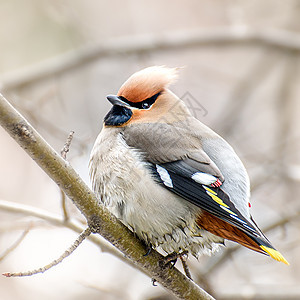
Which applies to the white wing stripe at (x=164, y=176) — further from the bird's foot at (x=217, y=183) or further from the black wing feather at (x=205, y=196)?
the bird's foot at (x=217, y=183)

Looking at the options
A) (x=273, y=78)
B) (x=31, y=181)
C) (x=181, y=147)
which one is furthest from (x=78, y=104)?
(x=181, y=147)

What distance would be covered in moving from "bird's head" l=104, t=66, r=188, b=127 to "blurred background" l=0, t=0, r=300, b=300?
0.85 ft

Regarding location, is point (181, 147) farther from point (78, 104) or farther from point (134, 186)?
point (78, 104)

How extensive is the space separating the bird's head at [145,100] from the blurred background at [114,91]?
0.85ft

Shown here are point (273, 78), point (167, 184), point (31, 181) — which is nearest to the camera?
point (167, 184)

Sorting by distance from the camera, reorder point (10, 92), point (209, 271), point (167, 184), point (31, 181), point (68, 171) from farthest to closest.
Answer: point (31, 181), point (10, 92), point (209, 271), point (167, 184), point (68, 171)

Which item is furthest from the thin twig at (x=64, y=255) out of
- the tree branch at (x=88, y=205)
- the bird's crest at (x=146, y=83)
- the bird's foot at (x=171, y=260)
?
the bird's crest at (x=146, y=83)

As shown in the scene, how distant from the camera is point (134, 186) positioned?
339 centimetres

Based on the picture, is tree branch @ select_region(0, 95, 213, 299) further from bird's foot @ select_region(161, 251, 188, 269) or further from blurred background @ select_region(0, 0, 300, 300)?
blurred background @ select_region(0, 0, 300, 300)

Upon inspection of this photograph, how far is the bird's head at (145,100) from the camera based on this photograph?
3.77 meters

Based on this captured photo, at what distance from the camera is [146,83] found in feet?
12.5

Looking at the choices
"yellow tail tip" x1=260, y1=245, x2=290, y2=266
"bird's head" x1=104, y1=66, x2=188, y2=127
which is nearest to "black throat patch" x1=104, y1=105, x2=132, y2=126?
"bird's head" x1=104, y1=66, x2=188, y2=127

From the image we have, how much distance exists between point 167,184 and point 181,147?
0.29 m

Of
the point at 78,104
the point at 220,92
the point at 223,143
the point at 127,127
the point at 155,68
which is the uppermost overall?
the point at 155,68
